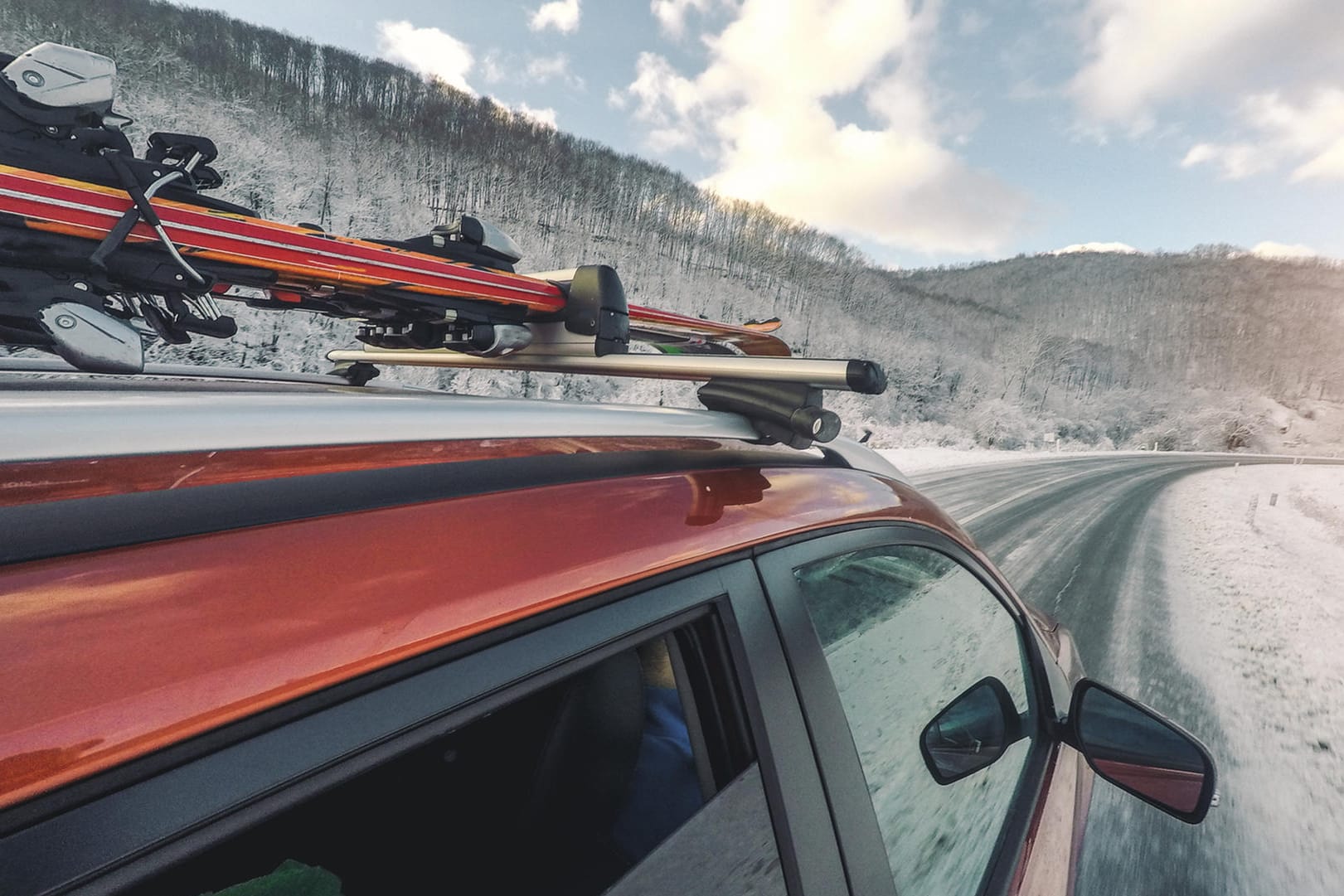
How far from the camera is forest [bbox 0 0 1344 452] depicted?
36906mm

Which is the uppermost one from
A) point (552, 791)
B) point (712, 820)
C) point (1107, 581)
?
point (712, 820)

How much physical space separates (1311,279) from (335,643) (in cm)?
13402

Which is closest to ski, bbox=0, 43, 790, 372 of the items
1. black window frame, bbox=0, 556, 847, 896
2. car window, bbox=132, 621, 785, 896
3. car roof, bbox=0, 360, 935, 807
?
car roof, bbox=0, 360, 935, 807

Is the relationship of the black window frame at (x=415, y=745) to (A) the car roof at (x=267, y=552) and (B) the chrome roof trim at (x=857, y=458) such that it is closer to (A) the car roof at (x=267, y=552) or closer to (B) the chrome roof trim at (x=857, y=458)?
(A) the car roof at (x=267, y=552)

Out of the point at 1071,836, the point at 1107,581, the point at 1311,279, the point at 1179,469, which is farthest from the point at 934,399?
the point at 1311,279

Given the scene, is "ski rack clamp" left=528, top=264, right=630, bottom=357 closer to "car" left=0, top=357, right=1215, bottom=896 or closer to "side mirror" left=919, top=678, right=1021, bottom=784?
"car" left=0, top=357, right=1215, bottom=896

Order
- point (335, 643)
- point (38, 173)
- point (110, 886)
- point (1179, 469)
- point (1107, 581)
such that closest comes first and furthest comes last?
point (110, 886), point (335, 643), point (38, 173), point (1107, 581), point (1179, 469)

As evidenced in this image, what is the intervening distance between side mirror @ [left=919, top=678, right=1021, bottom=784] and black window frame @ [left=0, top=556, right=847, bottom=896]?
1.76 feet

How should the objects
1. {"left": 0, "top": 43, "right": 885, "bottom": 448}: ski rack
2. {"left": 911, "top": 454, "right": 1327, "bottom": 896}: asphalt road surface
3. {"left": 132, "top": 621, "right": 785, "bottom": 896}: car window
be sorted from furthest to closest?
{"left": 911, "top": 454, "right": 1327, "bottom": 896}: asphalt road surface → {"left": 0, "top": 43, "right": 885, "bottom": 448}: ski rack → {"left": 132, "top": 621, "right": 785, "bottom": 896}: car window

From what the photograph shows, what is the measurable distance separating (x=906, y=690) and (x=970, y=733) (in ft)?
0.74

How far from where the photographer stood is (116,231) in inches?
59.3

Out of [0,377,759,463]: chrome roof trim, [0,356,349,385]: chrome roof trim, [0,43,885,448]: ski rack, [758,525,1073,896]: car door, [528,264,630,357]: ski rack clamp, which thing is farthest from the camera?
[528,264,630,357]: ski rack clamp

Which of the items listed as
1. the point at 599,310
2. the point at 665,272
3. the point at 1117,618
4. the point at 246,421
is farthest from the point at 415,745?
the point at 665,272

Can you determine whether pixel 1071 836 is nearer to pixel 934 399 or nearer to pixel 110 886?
pixel 110 886
